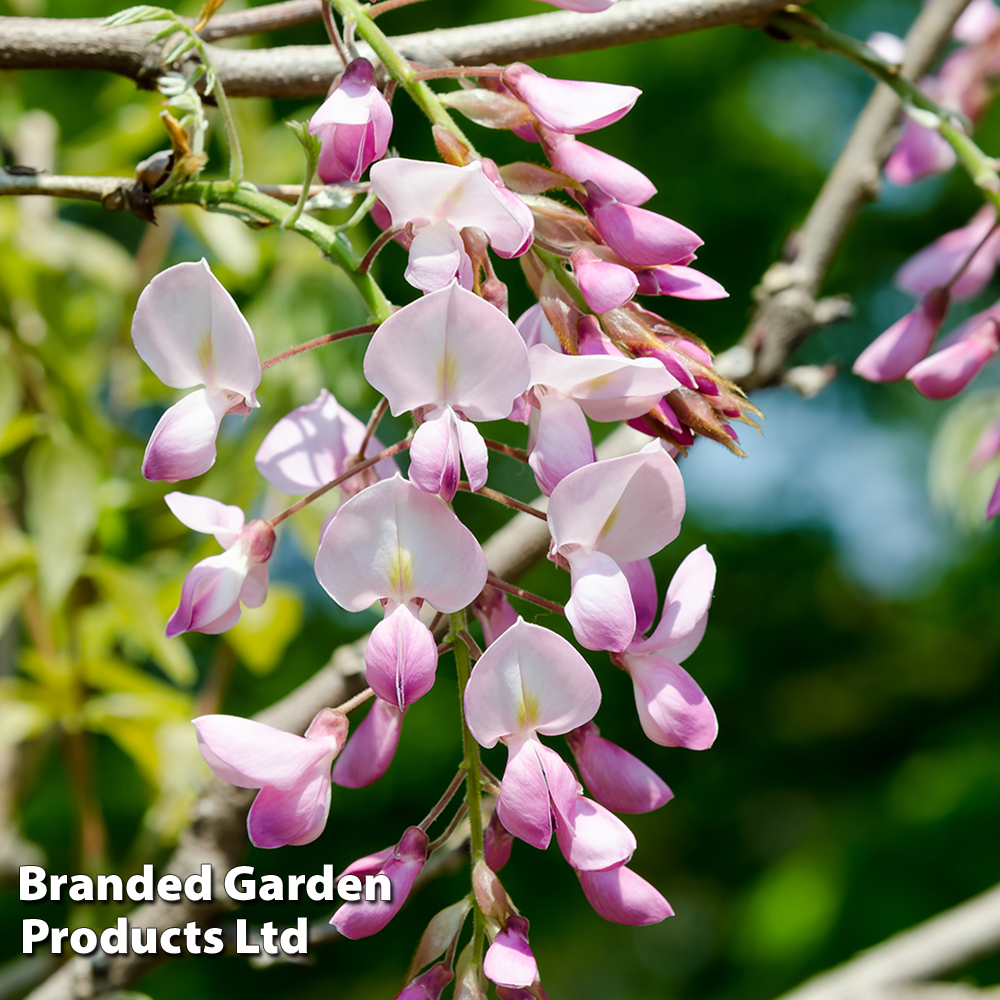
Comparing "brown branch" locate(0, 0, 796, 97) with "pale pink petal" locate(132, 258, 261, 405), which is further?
"brown branch" locate(0, 0, 796, 97)

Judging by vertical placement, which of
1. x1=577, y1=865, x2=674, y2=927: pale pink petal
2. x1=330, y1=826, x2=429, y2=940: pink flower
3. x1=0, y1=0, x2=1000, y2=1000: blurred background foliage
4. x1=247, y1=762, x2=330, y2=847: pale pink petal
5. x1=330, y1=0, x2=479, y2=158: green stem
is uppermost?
x1=330, y1=0, x2=479, y2=158: green stem

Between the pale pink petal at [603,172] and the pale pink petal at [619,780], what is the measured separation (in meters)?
0.15

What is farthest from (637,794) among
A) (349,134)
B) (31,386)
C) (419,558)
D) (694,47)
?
(694,47)

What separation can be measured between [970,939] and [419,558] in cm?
68

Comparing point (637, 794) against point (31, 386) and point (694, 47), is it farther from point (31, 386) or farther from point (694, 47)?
point (694, 47)

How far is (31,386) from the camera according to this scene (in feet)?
2.18

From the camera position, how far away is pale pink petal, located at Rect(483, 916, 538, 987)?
0.85 ft

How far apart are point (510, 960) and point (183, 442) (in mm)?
160

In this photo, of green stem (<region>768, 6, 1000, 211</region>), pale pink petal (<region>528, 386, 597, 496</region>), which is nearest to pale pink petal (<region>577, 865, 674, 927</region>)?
pale pink petal (<region>528, 386, 597, 496</region>)

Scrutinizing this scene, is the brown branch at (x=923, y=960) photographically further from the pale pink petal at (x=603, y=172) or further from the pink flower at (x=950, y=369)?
the pale pink petal at (x=603, y=172)

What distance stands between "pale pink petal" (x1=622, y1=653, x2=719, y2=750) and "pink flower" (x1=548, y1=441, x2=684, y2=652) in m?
0.03

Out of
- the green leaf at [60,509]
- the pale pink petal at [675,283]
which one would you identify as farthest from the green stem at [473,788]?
the green leaf at [60,509]

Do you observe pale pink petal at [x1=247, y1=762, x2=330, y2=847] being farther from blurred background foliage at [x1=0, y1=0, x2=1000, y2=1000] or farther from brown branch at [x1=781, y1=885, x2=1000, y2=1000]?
brown branch at [x1=781, y1=885, x2=1000, y2=1000]

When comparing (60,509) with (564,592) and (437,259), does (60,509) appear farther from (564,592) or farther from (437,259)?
(564,592)
